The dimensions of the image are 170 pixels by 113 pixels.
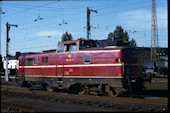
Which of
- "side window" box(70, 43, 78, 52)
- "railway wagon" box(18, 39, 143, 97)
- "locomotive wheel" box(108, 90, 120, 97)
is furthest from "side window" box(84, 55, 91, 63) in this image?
"locomotive wheel" box(108, 90, 120, 97)

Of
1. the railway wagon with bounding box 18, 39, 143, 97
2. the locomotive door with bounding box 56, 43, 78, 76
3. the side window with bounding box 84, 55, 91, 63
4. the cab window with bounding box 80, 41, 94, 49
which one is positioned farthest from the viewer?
the locomotive door with bounding box 56, 43, 78, 76

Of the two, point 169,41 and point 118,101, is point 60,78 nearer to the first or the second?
point 118,101

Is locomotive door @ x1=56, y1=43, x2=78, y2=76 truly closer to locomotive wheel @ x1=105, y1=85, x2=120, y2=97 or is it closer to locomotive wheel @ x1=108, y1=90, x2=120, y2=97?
locomotive wheel @ x1=105, y1=85, x2=120, y2=97

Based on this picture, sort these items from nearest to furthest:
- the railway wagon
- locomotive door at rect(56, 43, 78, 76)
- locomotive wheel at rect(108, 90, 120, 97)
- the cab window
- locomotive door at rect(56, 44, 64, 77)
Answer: the railway wagon → locomotive wheel at rect(108, 90, 120, 97) → the cab window → locomotive door at rect(56, 43, 78, 76) → locomotive door at rect(56, 44, 64, 77)

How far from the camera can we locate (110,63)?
13031mm

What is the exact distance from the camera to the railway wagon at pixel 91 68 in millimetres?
12828

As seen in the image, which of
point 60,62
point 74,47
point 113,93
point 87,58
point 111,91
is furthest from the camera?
point 60,62

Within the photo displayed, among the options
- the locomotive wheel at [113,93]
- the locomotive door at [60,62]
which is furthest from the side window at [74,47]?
the locomotive wheel at [113,93]

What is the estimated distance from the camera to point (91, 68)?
13711 millimetres

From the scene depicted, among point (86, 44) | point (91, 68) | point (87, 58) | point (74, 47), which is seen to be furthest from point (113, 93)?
point (74, 47)

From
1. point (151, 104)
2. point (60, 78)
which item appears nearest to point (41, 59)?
point (60, 78)

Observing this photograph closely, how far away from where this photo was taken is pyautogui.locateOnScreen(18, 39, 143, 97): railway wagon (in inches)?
505

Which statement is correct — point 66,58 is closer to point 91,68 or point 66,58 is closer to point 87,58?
point 87,58

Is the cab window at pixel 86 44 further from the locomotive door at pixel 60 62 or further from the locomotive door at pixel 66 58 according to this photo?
the locomotive door at pixel 60 62
